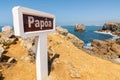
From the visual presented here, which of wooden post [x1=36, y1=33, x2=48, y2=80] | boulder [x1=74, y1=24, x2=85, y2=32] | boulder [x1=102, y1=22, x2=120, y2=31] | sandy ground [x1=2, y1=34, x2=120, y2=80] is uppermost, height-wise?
wooden post [x1=36, y1=33, x2=48, y2=80]

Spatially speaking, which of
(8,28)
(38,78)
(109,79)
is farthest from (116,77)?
(8,28)

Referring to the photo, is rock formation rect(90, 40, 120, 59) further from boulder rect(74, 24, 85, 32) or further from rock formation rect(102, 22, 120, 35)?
boulder rect(74, 24, 85, 32)

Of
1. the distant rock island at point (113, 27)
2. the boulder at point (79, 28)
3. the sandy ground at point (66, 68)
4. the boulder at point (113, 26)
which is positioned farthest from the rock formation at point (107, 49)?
the boulder at point (79, 28)

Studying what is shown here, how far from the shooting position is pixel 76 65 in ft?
46.4

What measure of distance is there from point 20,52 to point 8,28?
359cm

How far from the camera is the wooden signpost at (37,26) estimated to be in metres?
8.40

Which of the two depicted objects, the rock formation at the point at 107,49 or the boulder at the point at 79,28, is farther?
the boulder at the point at 79,28

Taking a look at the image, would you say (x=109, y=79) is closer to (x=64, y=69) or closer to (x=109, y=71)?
(x=109, y=71)

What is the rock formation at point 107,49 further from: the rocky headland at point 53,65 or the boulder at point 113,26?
the boulder at point 113,26

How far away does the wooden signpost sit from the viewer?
840 centimetres

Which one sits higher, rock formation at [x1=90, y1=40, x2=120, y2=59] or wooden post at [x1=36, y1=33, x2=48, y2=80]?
wooden post at [x1=36, y1=33, x2=48, y2=80]

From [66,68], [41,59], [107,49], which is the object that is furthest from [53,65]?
[107,49]

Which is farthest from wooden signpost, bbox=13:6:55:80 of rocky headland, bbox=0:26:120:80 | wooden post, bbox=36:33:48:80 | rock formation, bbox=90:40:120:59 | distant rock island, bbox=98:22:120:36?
distant rock island, bbox=98:22:120:36

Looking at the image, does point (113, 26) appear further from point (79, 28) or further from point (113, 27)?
point (79, 28)
